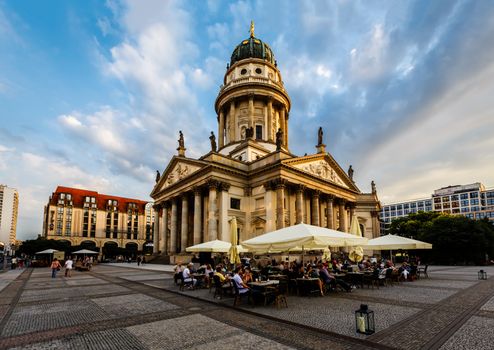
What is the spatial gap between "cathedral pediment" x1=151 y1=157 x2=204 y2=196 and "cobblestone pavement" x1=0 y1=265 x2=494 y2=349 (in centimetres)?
2609

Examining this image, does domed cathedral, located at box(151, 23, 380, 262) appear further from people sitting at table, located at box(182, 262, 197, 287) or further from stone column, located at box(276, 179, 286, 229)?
people sitting at table, located at box(182, 262, 197, 287)

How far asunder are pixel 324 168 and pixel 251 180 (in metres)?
10.9

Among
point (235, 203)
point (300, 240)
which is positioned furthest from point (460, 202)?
point (300, 240)

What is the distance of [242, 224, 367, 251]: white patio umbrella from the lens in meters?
12.4

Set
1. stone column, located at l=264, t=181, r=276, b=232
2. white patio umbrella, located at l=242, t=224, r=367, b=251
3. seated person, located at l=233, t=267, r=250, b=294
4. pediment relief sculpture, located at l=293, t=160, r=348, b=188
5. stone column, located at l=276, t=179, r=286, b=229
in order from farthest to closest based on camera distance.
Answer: pediment relief sculpture, located at l=293, t=160, r=348, b=188 → stone column, located at l=264, t=181, r=276, b=232 → stone column, located at l=276, t=179, r=286, b=229 → white patio umbrella, located at l=242, t=224, r=367, b=251 → seated person, located at l=233, t=267, r=250, b=294

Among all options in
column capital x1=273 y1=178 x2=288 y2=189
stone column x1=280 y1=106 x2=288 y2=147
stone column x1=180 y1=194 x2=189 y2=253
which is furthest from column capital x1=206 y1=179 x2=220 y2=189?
stone column x1=280 y1=106 x2=288 y2=147

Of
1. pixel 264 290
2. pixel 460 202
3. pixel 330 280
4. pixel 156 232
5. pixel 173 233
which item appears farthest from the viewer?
pixel 460 202

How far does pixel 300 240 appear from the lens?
1245 centimetres

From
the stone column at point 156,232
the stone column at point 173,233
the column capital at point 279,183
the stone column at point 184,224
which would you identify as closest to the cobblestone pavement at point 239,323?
the column capital at point 279,183

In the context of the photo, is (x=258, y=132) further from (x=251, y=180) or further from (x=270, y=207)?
(x=270, y=207)

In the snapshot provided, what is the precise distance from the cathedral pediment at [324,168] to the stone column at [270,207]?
3.45 metres

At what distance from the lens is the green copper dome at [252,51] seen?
53875mm

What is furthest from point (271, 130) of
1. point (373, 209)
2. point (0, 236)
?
point (0, 236)

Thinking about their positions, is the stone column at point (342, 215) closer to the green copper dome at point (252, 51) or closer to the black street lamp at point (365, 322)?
the green copper dome at point (252, 51)
